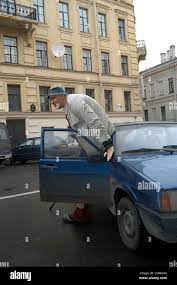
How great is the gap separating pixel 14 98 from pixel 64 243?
75.3 feet

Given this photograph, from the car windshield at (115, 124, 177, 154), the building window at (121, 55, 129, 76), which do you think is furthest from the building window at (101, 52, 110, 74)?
the car windshield at (115, 124, 177, 154)

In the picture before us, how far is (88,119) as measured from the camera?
5.68 meters

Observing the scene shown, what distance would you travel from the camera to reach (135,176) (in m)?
4.72

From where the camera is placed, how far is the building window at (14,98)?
2723 centimetres

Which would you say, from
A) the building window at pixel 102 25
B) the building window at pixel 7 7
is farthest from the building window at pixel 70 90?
the building window at pixel 7 7

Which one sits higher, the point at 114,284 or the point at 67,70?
the point at 67,70

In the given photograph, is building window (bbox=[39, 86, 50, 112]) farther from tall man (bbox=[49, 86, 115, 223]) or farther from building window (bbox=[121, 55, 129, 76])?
tall man (bbox=[49, 86, 115, 223])

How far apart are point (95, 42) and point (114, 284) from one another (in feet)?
100

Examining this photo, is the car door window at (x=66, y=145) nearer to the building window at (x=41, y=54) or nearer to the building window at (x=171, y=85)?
the building window at (x=41, y=54)

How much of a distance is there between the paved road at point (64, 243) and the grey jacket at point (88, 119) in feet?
4.29

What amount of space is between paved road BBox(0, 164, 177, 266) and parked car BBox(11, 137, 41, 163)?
14.1 meters

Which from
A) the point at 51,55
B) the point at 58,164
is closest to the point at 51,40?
the point at 51,55

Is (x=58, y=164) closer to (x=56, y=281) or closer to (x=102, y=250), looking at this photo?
(x=102, y=250)

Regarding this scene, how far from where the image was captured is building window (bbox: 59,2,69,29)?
30.9 m
